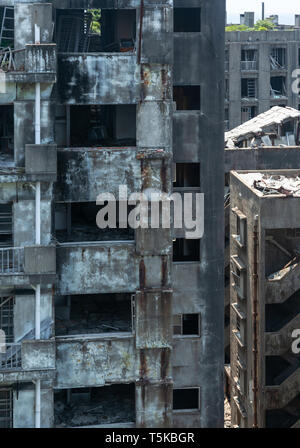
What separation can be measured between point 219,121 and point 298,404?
17.8 m

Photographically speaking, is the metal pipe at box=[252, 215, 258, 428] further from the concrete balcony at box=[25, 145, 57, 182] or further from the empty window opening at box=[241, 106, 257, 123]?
the empty window opening at box=[241, 106, 257, 123]

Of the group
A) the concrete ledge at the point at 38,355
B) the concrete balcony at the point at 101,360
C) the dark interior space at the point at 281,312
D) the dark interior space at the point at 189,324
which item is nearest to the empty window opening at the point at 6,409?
the concrete balcony at the point at 101,360

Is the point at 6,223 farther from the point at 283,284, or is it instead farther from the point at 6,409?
the point at 283,284

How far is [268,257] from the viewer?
44.2 m

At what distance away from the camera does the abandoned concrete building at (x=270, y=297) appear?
42.1 m

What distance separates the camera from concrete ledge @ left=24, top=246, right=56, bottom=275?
27.5 metres

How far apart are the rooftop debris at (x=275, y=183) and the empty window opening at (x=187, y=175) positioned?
7925mm

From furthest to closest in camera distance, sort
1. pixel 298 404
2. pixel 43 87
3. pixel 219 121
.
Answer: pixel 298 404, pixel 219 121, pixel 43 87

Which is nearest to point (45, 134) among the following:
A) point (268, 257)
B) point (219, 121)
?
point (219, 121)

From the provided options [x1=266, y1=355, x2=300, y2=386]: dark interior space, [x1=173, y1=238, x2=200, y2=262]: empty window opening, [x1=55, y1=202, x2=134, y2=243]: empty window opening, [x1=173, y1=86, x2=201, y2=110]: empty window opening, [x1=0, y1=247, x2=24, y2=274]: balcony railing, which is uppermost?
[x1=173, y1=86, x2=201, y2=110]: empty window opening

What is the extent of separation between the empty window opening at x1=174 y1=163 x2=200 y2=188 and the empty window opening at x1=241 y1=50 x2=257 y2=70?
52.1 metres

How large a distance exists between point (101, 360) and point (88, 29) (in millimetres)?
14044

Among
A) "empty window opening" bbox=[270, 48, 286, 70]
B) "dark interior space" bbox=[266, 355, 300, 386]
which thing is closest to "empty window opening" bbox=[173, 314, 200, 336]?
"dark interior space" bbox=[266, 355, 300, 386]
